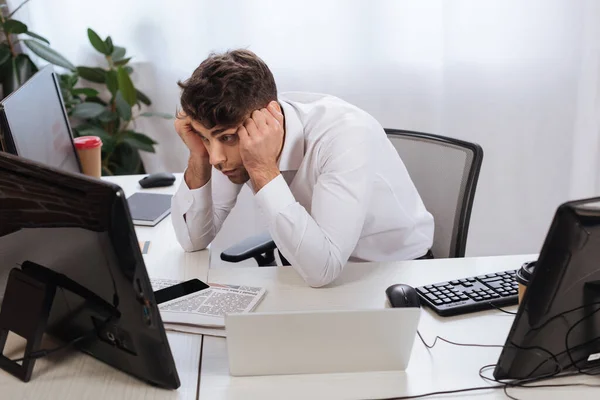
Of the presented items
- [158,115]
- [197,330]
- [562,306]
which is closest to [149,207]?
[197,330]

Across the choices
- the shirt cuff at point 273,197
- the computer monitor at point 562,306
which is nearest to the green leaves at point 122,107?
the shirt cuff at point 273,197

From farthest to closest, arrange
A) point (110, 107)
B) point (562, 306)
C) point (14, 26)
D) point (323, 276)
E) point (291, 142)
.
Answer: point (110, 107) < point (14, 26) < point (291, 142) < point (323, 276) < point (562, 306)

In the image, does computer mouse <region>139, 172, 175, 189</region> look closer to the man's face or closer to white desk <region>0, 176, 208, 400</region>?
the man's face

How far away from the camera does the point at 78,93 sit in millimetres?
2793

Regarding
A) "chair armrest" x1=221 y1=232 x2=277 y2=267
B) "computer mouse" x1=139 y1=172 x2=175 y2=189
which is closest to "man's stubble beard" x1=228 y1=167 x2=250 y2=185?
"chair armrest" x1=221 y1=232 x2=277 y2=267

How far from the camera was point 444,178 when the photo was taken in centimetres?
187

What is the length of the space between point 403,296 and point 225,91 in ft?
1.91

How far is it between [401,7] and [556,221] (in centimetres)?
200

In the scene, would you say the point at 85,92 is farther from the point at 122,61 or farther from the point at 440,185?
the point at 440,185

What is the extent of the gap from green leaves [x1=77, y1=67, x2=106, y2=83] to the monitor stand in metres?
1.79

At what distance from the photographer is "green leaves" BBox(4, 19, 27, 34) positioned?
2.67 m

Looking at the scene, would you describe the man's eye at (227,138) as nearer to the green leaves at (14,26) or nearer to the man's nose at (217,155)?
the man's nose at (217,155)

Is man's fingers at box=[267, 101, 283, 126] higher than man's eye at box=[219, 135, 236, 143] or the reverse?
higher

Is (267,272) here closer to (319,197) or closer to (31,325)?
(319,197)
